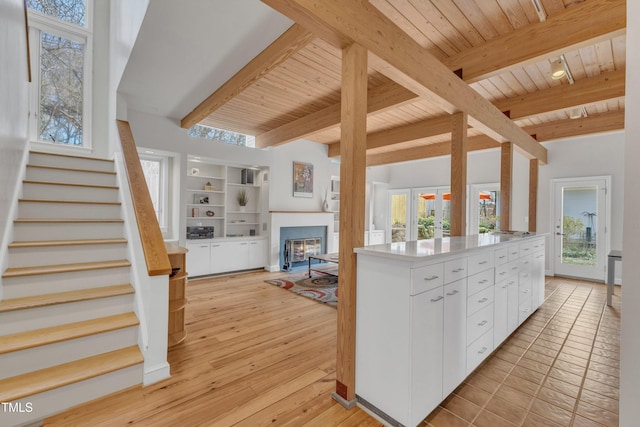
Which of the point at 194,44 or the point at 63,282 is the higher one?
the point at 194,44

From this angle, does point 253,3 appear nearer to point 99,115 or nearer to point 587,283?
point 99,115

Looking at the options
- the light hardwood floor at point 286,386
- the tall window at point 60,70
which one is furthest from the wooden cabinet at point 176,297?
the tall window at point 60,70

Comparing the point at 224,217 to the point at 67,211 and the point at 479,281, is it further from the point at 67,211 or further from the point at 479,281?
the point at 479,281

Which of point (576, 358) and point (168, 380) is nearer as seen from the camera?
point (168, 380)

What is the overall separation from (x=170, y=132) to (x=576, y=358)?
602cm

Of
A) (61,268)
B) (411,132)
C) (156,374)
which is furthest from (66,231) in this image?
(411,132)

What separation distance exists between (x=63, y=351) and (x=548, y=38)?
4.46 meters

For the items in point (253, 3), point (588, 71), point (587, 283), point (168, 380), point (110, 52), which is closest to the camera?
point (168, 380)

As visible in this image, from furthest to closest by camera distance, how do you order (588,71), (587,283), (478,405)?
(587,283) → (588,71) → (478,405)

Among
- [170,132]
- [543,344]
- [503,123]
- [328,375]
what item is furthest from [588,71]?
[170,132]

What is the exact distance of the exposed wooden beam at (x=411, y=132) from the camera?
4.73m

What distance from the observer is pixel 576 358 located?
2488 mm

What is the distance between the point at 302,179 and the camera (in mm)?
6594

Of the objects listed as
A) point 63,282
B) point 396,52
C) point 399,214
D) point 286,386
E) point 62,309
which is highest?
point 396,52
